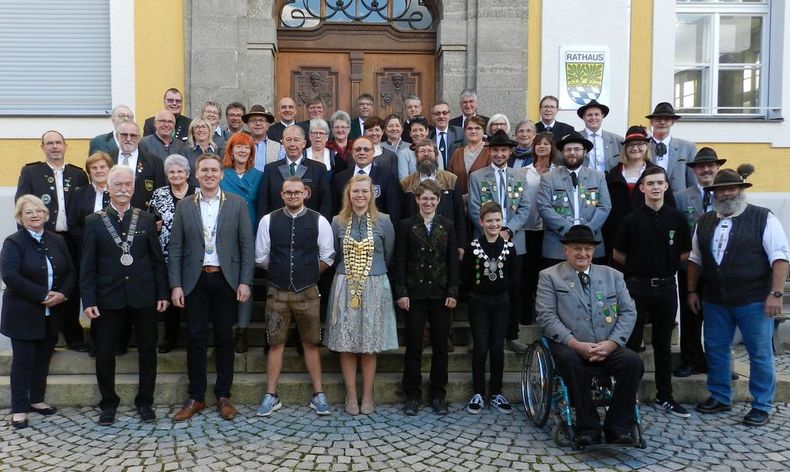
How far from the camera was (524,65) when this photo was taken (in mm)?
8164

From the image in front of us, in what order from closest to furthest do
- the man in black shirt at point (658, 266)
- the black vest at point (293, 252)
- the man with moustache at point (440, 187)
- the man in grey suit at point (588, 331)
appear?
the man in grey suit at point (588, 331), the black vest at point (293, 252), the man in black shirt at point (658, 266), the man with moustache at point (440, 187)

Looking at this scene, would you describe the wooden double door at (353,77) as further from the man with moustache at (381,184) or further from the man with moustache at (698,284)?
the man with moustache at (698,284)

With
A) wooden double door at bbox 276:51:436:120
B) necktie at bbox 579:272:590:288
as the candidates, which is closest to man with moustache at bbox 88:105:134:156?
wooden double door at bbox 276:51:436:120

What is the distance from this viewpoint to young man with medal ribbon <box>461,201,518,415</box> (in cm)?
514

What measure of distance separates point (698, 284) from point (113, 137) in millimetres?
5517

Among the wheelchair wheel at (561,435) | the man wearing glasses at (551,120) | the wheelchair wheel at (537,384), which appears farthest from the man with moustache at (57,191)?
the man wearing glasses at (551,120)

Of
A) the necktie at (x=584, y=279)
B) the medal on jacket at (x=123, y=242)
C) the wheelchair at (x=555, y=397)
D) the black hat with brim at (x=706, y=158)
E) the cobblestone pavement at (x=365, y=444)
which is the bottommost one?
the cobblestone pavement at (x=365, y=444)

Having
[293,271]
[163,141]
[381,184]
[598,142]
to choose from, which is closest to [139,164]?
[163,141]

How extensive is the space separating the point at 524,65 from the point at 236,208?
15.1 ft

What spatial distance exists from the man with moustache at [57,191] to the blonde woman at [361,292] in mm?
2315

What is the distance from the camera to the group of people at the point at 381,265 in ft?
16.1

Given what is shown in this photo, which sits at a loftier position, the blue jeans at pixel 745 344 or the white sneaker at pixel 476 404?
the blue jeans at pixel 745 344

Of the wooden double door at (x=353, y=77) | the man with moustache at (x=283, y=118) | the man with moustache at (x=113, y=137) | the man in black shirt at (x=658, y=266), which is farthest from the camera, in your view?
the wooden double door at (x=353, y=77)

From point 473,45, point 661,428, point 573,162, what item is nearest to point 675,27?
point 473,45
